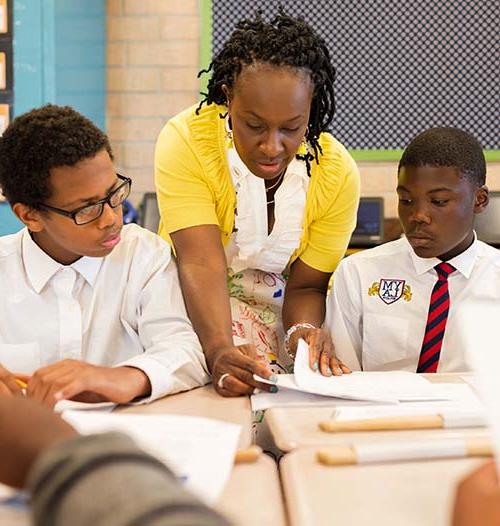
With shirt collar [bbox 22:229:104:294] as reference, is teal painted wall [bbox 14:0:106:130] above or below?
above

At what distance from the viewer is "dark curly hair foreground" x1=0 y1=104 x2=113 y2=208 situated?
140 centimetres

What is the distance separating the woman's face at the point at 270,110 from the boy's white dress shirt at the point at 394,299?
421 millimetres

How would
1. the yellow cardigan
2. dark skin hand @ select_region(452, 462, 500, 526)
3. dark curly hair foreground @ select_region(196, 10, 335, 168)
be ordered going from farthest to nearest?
the yellow cardigan < dark curly hair foreground @ select_region(196, 10, 335, 168) < dark skin hand @ select_region(452, 462, 500, 526)

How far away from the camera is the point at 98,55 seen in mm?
3268

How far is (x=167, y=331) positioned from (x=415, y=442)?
2.16ft

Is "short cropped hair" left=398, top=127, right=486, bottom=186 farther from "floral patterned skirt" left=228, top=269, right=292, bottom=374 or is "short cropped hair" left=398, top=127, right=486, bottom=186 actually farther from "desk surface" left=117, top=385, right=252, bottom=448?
"desk surface" left=117, top=385, right=252, bottom=448

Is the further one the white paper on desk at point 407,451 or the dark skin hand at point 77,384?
the dark skin hand at point 77,384

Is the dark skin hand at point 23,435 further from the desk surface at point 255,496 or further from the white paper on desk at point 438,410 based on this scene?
the white paper on desk at point 438,410

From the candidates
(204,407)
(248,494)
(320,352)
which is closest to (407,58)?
(320,352)

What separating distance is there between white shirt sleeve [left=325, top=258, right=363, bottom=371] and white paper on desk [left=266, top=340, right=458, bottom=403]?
1.31 feet

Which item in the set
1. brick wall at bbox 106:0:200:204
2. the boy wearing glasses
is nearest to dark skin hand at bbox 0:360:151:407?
the boy wearing glasses

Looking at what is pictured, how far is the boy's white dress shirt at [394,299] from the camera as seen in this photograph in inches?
67.7

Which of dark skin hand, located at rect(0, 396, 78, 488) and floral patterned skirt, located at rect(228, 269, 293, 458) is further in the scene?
floral patterned skirt, located at rect(228, 269, 293, 458)

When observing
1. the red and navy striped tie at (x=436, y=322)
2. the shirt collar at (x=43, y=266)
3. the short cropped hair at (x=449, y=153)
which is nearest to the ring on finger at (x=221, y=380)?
the shirt collar at (x=43, y=266)
